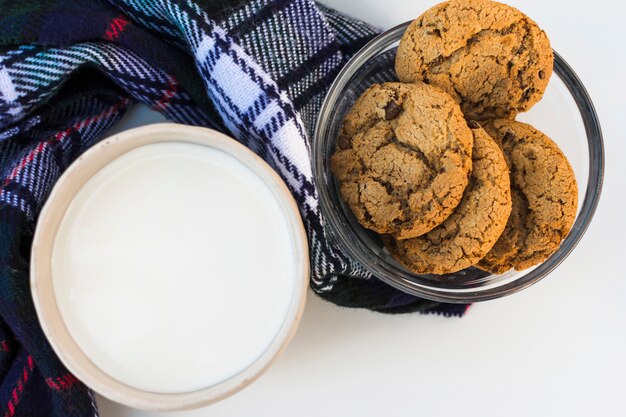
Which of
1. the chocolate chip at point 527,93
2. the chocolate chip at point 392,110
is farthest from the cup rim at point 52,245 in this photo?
the chocolate chip at point 527,93

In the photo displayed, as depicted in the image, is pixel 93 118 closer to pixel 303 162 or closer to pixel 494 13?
pixel 303 162

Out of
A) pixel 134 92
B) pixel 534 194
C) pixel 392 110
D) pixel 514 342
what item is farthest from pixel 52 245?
pixel 514 342

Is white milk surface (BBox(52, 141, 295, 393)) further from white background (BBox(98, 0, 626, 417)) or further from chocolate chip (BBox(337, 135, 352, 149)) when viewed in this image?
white background (BBox(98, 0, 626, 417))

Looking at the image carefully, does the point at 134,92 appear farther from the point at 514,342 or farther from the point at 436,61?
the point at 514,342

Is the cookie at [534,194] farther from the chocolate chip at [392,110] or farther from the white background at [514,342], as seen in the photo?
the white background at [514,342]

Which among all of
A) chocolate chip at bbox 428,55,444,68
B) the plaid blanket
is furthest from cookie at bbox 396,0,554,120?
the plaid blanket

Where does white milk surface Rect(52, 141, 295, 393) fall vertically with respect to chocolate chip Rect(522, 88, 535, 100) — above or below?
below
